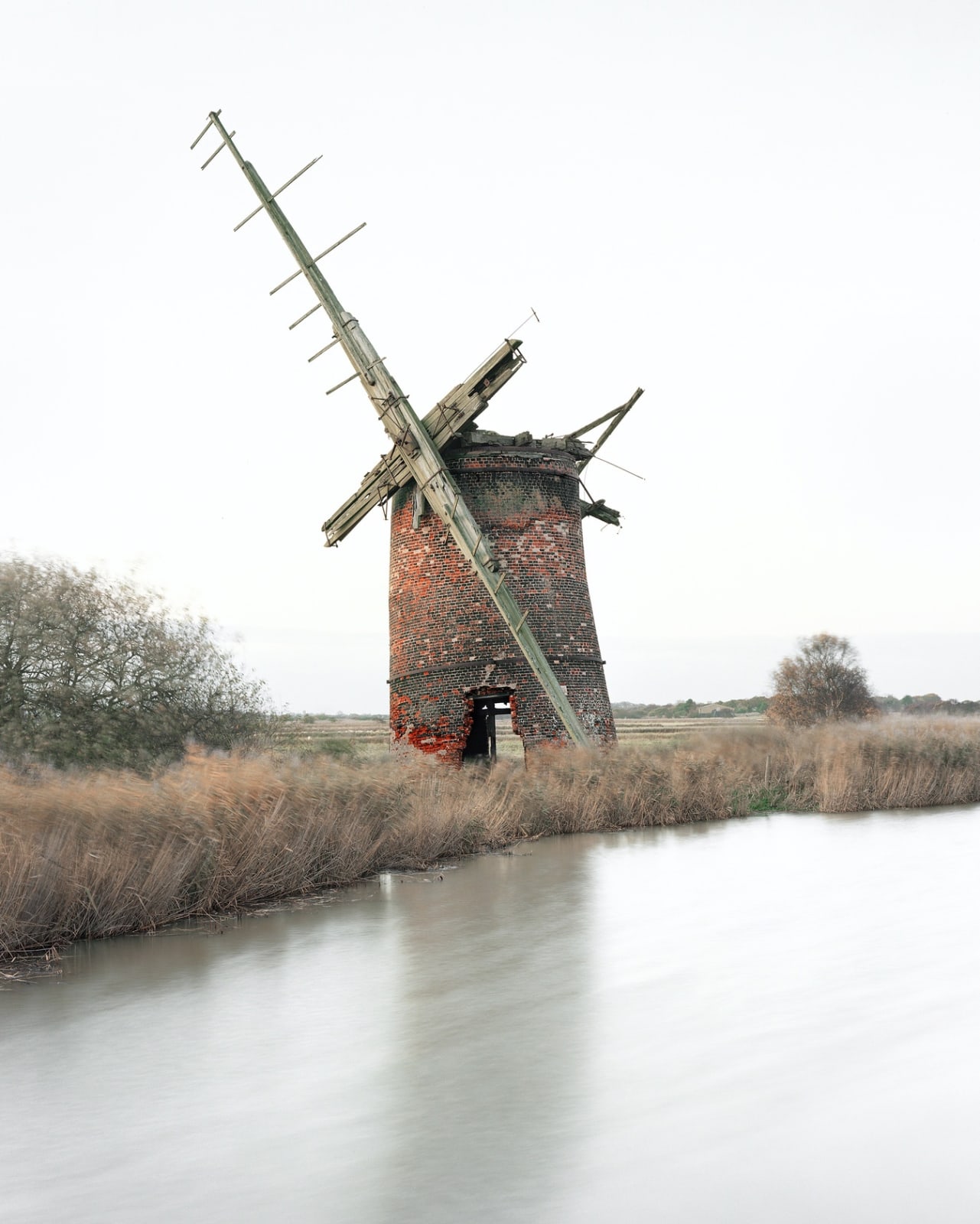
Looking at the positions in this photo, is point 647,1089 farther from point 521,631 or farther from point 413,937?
point 521,631

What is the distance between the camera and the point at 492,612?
16.4m

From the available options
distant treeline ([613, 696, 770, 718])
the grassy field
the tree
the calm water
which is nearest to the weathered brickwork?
the grassy field

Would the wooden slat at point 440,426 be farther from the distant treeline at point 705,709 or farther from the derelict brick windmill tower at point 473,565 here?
the distant treeline at point 705,709

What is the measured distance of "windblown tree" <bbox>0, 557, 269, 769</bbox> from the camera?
12.3 metres

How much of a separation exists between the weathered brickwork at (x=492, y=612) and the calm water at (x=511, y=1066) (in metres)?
6.55

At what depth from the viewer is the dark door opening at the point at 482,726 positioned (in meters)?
17.4

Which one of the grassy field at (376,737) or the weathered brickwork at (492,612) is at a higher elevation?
the weathered brickwork at (492,612)

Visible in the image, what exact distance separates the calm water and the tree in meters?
33.7

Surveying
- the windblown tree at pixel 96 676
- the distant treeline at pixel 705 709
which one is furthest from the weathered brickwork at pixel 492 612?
the distant treeline at pixel 705 709

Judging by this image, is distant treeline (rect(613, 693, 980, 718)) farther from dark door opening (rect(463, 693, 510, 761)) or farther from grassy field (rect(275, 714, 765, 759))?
dark door opening (rect(463, 693, 510, 761))

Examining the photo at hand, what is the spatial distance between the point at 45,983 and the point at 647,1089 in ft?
13.1

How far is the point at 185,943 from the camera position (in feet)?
27.2

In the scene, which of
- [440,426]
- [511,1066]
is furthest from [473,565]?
[511,1066]

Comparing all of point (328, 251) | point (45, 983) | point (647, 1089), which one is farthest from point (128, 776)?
point (328, 251)
